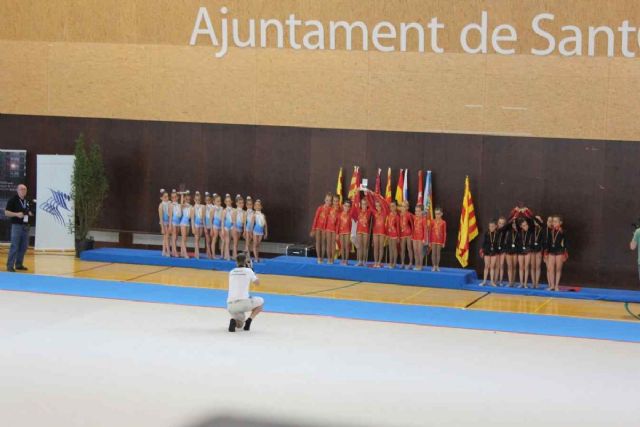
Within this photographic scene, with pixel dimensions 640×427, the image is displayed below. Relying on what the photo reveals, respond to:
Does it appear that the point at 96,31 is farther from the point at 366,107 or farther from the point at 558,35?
the point at 558,35

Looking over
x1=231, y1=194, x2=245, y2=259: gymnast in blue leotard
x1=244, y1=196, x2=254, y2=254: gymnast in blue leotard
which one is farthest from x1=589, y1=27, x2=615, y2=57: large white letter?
x1=231, y1=194, x2=245, y2=259: gymnast in blue leotard

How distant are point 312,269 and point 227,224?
252cm

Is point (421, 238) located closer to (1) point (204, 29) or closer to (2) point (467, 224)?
(2) point (467, 224)

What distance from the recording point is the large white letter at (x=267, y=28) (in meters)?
24.9

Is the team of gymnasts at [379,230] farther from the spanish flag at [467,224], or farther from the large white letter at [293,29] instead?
the large white letter at [293,29]

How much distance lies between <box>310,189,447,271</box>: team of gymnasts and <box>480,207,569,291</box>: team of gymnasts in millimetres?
1278

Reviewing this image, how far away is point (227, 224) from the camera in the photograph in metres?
24.8

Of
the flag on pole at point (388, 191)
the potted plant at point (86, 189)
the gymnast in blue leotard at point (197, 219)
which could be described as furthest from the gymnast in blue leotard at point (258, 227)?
the potted plant at point (86, 189)

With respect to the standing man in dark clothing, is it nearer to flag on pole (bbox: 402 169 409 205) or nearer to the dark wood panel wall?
the dark wood panel wall

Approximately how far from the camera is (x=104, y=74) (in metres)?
26.4

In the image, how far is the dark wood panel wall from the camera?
22.9m

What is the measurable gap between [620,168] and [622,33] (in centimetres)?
308

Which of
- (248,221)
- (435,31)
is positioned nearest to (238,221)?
(248,221)

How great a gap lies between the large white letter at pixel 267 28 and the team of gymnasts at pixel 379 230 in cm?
419
